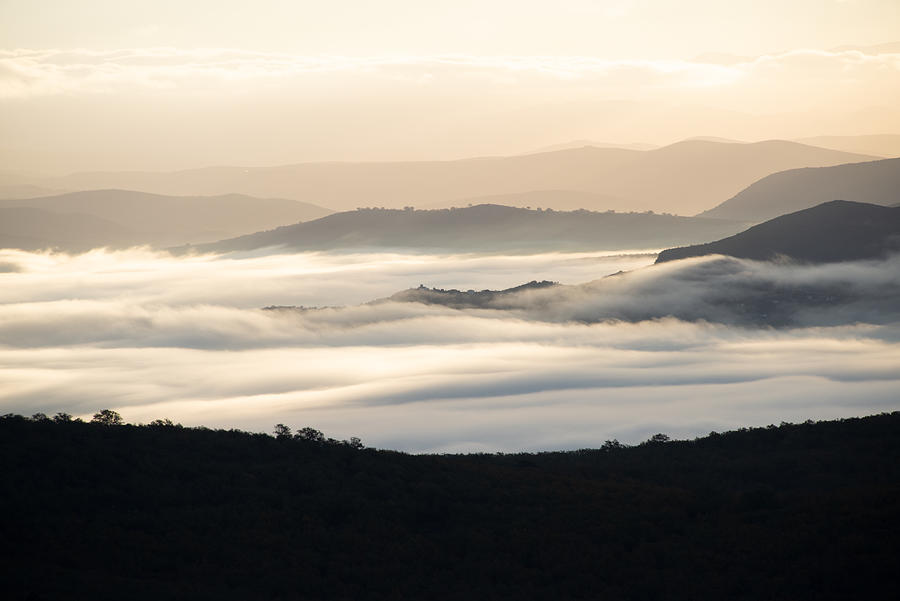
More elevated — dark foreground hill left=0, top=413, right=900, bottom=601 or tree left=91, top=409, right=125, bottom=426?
tree left=91, top=409, right=125, bottom=426

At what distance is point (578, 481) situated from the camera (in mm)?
60375

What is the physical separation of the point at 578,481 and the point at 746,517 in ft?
39.5

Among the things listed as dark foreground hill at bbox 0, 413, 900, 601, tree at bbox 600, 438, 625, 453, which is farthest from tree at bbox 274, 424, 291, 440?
tree at bbox 600, 438, 625, 453

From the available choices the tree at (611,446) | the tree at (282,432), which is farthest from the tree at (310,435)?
the tree at (611,446)

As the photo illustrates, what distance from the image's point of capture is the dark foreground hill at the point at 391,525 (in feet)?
133

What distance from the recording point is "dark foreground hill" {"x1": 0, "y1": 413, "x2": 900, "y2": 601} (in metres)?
40.5

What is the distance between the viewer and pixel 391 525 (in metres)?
49.4

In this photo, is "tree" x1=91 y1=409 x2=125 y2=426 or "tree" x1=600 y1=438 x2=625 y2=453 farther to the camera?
"tree" x1=600 y1=438 x2=625 y2=453

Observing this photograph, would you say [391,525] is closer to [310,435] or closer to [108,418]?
[310,435]

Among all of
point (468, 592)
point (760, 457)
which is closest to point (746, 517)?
point (468, 592)

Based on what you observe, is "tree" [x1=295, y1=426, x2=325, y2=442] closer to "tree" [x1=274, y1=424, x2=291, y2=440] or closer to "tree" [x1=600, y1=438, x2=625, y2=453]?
"tree" [x1=274, y1=424, x2=291, y2=440]

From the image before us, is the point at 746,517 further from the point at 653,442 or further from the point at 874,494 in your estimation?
the point at 653,442

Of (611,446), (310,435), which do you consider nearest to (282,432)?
(310,435)

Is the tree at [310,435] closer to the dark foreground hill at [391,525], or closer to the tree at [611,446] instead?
the dark foreground hill at [391,525]
